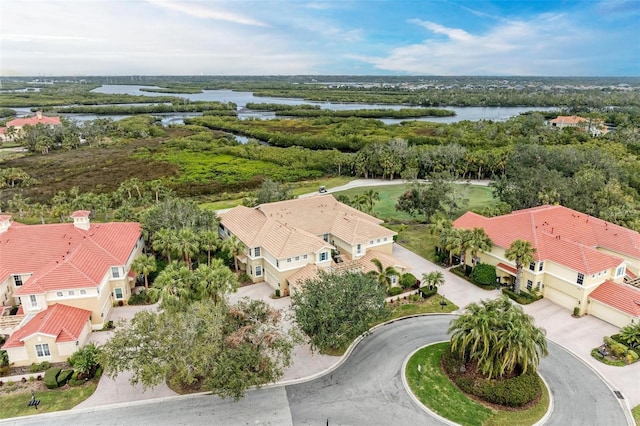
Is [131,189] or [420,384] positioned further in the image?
[131,189]

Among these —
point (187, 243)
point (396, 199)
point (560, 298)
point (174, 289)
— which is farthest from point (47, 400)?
point (396, 199)

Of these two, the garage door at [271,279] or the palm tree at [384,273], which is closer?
the palm tree at [384,273]

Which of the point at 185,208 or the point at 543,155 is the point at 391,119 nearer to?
the point at 543,155

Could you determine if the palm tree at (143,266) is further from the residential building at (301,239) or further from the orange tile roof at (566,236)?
A: the orange tile roof at (566,236)

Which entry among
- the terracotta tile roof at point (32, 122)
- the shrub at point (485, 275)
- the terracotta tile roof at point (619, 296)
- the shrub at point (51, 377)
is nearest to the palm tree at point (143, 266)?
Answer: the shrub at point (51, 377)

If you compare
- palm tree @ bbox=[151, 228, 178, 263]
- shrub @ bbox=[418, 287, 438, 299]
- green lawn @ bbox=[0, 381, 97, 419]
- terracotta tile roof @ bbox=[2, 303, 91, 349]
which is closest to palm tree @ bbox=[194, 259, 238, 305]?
palm tree @ bbox=[151, 228, 178, 263]

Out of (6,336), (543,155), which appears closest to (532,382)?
(6,336)
